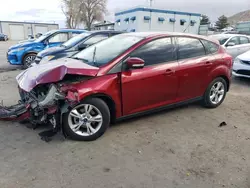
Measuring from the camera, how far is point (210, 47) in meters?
4.96

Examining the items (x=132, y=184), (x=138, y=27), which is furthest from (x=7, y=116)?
(x=138, y=27)

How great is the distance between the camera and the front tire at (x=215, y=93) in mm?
4988

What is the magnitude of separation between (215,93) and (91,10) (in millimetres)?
51934

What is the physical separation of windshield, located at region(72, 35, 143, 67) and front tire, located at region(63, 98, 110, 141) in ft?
2.29

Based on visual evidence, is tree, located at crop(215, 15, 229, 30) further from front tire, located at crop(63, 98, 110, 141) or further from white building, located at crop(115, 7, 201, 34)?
front tire, located at crop(63, 98, 110, 141)

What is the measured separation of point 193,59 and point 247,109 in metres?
1.85

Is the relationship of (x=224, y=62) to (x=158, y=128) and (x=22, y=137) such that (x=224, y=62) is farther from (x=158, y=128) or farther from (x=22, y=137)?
(x=22, y=137)

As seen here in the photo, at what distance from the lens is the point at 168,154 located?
3314 millimetres

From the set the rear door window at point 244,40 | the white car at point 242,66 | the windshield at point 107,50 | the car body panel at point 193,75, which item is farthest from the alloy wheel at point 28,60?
the rear door window at point 244,40

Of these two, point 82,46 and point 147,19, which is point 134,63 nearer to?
point 82,46

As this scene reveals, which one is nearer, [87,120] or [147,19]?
[87,120]

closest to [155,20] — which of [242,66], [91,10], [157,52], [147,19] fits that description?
[147,19]

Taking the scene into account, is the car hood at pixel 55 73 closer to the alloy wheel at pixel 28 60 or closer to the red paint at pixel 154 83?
the red paint at pixel 154 83

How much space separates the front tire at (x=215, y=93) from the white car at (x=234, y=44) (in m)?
4.89
